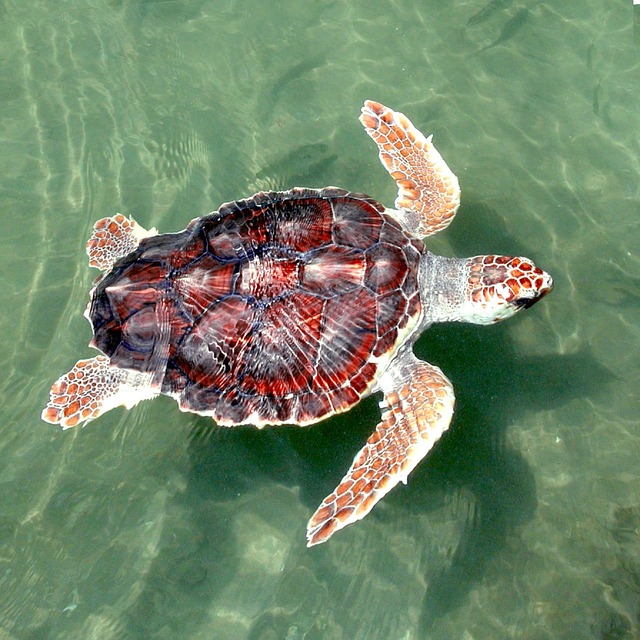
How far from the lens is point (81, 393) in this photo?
150 inches

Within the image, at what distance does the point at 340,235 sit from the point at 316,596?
2.46 m

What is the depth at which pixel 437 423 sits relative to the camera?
3523mm

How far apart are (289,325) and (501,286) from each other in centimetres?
148

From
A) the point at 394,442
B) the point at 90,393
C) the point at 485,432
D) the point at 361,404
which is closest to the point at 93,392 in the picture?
the point at 90,393

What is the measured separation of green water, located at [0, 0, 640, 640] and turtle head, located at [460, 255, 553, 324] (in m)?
0.63

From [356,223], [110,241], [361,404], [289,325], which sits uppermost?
[356,223]

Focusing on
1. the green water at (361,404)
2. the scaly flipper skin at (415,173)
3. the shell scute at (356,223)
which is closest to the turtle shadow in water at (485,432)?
the green water at (361,404)

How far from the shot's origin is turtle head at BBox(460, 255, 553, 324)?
374cm

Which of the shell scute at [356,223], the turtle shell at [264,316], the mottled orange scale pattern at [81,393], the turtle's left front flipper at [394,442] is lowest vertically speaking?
the mottled orange scale pattern at [81,393]

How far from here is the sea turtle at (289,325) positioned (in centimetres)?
343

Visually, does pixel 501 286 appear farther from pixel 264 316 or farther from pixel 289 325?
pixel 264 316

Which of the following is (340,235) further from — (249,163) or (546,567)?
(546,567)

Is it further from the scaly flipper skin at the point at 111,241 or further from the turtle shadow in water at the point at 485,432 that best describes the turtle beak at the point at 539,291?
the scaly flipper skin at the point at 111,241

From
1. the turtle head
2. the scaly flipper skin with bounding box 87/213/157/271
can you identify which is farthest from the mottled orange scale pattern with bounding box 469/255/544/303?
the scaly flipper skin with bounding box 87/213/157/271
